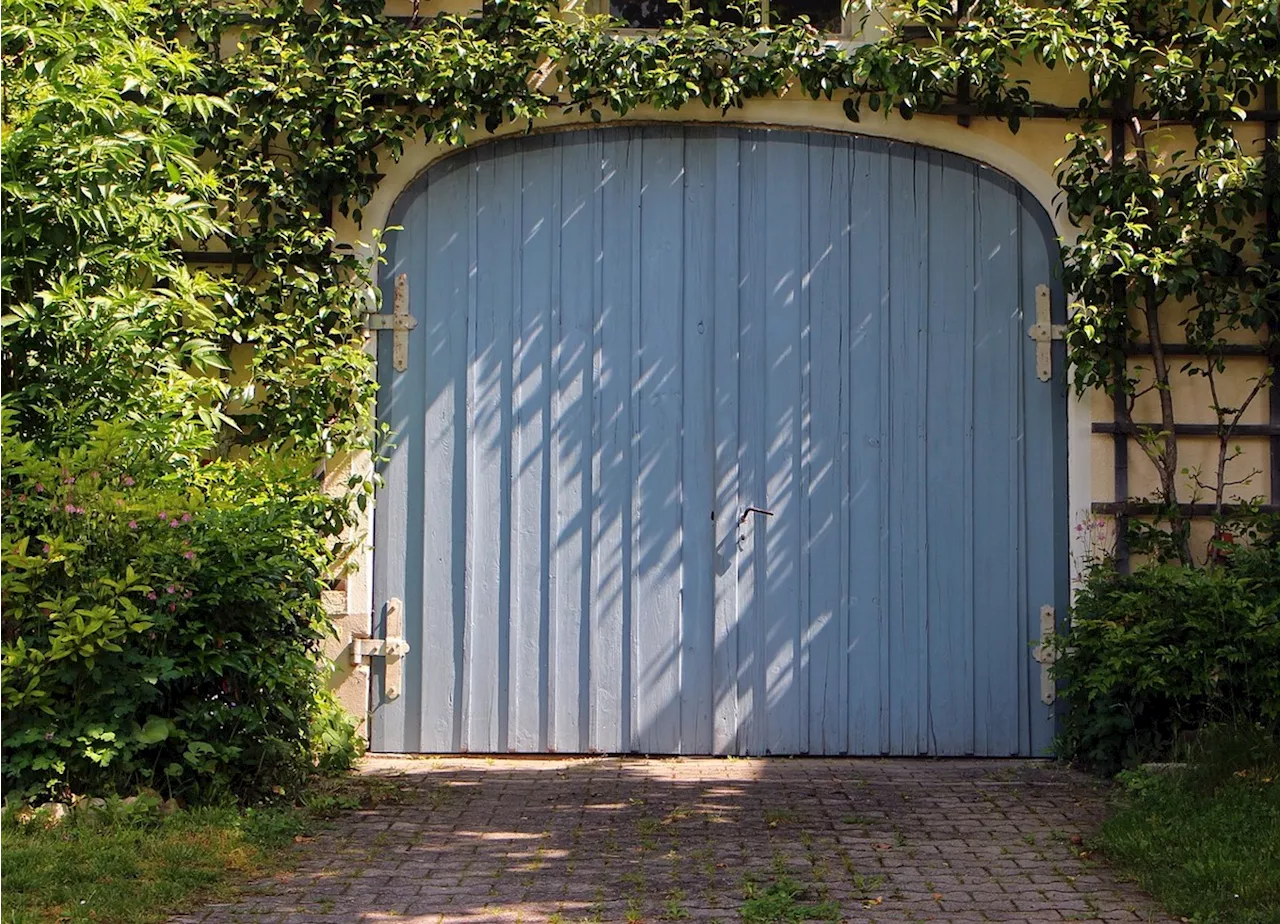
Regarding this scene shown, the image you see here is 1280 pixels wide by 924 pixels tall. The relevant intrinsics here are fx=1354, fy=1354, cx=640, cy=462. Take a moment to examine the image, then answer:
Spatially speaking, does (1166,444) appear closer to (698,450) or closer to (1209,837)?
(698,450)

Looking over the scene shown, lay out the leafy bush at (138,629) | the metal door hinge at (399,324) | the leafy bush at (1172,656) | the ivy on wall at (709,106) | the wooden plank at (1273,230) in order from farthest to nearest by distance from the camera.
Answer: the metal door hinge at (399,324)
the wooden plank at (1273,230)
the ivy on wall at (709,106)
the leafy bush at (1172,656)
the leafy bush at (138,629)

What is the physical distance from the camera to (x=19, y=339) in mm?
5125

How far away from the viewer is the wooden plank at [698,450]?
6.37 meters

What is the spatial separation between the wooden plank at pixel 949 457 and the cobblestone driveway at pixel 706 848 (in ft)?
1.09

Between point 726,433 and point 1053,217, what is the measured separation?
1.87m

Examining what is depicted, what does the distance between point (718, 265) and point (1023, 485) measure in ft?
5.86

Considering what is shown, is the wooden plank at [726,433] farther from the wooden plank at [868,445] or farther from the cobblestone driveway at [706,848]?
the wooden plank at [868,445]

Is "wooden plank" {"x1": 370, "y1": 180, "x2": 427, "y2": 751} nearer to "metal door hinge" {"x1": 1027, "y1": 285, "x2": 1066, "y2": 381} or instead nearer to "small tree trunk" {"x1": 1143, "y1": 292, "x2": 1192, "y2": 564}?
"metal door hinge" {"x1": 1027, "y1": 285, "x2": 1066, "y2": 381}

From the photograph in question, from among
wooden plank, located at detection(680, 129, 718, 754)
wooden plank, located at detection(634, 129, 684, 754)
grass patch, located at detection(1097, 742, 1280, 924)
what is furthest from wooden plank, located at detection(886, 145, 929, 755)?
grass patch, located at detection(1097, 742, 1280, 924)

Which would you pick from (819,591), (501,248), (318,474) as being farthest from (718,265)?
(318,474)

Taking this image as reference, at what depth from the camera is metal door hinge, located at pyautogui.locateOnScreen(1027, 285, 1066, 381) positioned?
641 cm

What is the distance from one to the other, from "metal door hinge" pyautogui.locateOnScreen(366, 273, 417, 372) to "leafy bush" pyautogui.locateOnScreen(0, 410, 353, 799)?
132cm

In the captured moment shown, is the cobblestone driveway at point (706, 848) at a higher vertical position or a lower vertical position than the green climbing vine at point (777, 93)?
lower

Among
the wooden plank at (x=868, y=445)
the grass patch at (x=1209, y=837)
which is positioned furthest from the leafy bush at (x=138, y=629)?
the grass patch at (x=1209, y=837)
